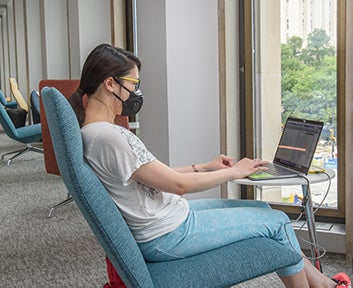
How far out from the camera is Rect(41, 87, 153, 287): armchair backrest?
146 cm

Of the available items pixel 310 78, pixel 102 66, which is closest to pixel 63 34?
pixel 310 78

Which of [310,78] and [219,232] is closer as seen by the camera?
[219,232]

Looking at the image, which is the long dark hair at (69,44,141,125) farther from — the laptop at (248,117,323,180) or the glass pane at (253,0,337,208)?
the glass pane at (253,0,337,208)

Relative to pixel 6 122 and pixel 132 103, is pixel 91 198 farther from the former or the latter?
pixel 6 122

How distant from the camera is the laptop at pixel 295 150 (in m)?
2.06

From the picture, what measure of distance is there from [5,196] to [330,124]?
2.95 m

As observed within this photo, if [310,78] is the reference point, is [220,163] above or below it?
below

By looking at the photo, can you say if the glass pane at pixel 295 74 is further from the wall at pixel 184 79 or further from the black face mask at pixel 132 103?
the black face mask at pixel 132 103

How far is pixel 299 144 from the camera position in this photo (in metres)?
2.15

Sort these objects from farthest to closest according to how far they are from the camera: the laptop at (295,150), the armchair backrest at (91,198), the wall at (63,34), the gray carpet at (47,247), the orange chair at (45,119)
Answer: the wall at (63,34)
the orange chair at (45,119)
the gray carpet at (47,247)
the laptop at (295,150)
the armchair backrest at (91,198)

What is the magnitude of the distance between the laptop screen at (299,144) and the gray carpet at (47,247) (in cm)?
67

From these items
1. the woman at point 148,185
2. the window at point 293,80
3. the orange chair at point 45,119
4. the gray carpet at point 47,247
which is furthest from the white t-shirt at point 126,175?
the orange chair at point 45,119

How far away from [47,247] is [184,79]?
1292 millimetres

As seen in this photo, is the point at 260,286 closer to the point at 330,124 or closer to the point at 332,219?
the point at 332,219
